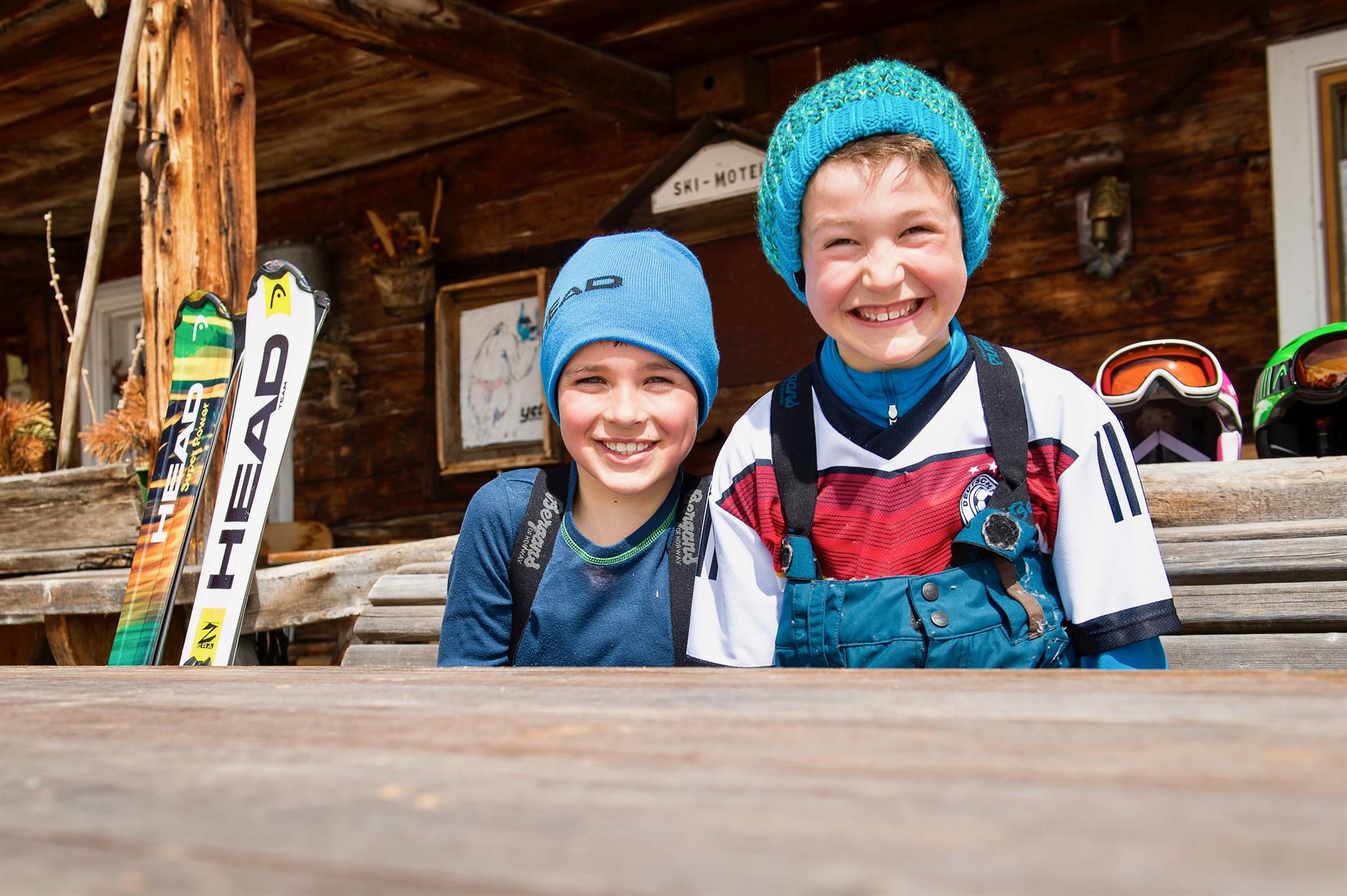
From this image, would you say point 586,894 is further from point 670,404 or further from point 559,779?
point 670,404

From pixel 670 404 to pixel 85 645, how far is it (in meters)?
2.40

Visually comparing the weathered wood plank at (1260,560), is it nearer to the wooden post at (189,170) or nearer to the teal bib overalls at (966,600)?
the teal bib overalls at (966,600)

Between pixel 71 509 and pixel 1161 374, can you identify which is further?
pixel 71 509

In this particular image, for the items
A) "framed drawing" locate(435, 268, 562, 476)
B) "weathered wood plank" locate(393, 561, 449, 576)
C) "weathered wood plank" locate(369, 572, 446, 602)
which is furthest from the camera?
"framed drawing" locate(435, 268, 562, 476)

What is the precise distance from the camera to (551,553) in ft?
7.30

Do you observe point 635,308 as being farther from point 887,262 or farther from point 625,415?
point 887,262

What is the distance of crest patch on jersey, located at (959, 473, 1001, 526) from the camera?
1.80 meters

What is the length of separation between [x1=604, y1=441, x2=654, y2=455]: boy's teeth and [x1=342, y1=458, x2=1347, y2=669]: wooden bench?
2.63 feet

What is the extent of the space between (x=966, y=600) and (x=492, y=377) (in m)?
4.70

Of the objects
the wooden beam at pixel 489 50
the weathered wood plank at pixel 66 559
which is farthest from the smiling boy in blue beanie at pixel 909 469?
the wooden beam at pixel 489 50

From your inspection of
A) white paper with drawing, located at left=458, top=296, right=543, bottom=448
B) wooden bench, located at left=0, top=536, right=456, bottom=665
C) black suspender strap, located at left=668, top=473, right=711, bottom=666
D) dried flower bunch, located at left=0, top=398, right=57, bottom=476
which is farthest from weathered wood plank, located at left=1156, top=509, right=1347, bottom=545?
white paper with drawing, located at left=458, top=296, right=543, bottom=448

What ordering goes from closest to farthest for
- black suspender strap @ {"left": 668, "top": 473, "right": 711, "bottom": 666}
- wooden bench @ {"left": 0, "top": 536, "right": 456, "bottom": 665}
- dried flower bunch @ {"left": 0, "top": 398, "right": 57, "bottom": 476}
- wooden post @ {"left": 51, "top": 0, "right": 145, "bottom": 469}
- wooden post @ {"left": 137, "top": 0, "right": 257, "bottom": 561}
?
1. black suspender strap @ {"left": 668, "top": 473, "right": 711, "bottom": 666}
2. wooden bench @ {"left": 0, "top": 536, "right": 456, "bottom": 665}
3. wooden post @ {"left": 137, "top": 0, "right": 257, "bottom": 561}
4. wooden post @ {"left": 51, "top": 0, "right": 145, "bottom": 469}
5. dried flower bunch @ {"left": 0, "top": 398, "right": 57, "bottom": 476}

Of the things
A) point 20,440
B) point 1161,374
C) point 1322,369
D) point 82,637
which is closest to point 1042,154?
point 1322,369

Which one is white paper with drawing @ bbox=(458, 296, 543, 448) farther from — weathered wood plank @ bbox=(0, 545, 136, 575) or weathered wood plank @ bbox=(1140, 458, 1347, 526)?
weathered wood plank @ bbox=(1140, 458, 1347, 526)
